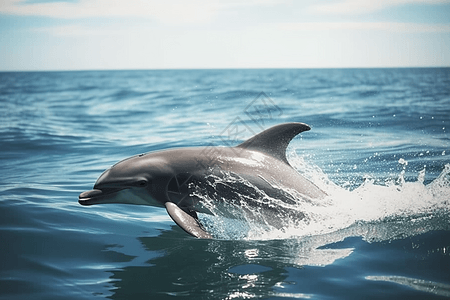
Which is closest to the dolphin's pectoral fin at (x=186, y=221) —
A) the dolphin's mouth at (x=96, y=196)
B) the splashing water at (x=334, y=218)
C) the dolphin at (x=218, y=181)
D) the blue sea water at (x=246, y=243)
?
the dolphin at (x=218, y=181)

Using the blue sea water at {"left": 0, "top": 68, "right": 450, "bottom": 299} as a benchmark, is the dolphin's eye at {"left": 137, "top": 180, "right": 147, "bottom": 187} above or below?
above

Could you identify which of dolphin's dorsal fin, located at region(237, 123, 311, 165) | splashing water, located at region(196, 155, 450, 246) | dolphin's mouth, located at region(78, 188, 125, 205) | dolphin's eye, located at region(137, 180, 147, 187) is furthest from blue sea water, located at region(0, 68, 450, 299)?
dolphin's dorsal fin, located at region(237, 123, 311, 165)

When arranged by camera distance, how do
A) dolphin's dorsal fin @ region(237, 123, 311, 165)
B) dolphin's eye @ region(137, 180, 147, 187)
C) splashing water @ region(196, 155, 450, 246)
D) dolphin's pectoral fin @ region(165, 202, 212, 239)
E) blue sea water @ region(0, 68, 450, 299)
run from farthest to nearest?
dolphin's dorsal fin @ region(237, 123, 311, 165)
dolphin's eye @ region(137, 180, 147, 187)
splashing water @ region(196, 155, 450, 246)
dolphin's pectoral fin @ region(165, 202, 212, 239)
blue sea water @ region(0, 68, 450, 299)

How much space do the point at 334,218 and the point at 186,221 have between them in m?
2.02

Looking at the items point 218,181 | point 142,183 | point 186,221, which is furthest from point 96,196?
point 218,181

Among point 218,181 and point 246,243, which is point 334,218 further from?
point 218,181

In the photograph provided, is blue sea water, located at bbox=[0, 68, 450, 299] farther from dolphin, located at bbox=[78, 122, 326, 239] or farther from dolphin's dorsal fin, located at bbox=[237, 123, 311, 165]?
dolphin's dorsal fin, located at bbox=[237, 123, 311, 165]

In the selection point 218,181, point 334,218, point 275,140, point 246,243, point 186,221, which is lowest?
point 246,243

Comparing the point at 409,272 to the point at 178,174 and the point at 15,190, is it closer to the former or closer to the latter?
the point at 178,174

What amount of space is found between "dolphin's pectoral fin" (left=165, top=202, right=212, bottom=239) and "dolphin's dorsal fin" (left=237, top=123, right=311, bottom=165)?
1.30 meters

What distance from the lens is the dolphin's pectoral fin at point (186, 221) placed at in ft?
16.3

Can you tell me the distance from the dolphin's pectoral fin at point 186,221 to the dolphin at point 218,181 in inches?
1.5

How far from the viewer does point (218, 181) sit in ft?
18.4

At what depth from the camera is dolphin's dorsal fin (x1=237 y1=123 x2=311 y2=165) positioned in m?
5.84
